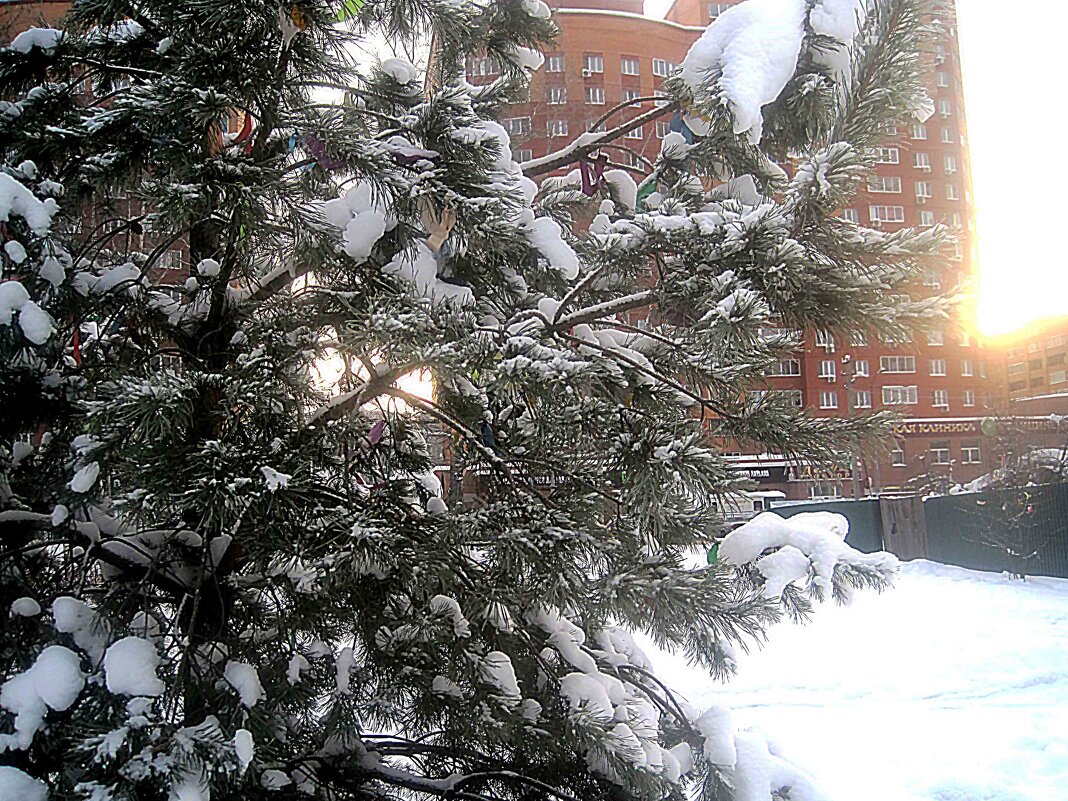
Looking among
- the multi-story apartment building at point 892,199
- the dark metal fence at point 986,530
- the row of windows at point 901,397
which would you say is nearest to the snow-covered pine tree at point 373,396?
the multi-story apartment building at point 892,199

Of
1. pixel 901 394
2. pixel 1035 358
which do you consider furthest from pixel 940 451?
pixel 1035 358

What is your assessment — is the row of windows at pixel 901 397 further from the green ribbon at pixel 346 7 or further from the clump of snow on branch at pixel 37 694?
the clump of snow on branch at pixel 37 694

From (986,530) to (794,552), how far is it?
44.6ft

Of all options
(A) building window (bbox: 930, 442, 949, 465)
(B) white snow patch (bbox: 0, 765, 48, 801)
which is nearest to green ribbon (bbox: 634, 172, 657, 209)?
(B) white snow patch (bbox: 0, 765, 48, 801)

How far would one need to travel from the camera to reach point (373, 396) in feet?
6.64

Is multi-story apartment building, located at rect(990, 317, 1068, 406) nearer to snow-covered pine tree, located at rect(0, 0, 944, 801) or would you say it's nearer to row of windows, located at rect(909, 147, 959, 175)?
row of windows, located at rect(909, 147, 959, 175)

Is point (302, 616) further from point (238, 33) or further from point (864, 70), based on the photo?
point (864, 70)

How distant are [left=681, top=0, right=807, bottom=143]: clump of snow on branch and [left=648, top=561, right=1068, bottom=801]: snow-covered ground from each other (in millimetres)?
2711

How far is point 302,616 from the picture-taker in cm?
185

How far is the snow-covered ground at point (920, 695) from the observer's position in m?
5.41

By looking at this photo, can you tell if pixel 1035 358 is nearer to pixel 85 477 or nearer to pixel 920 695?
pixel 920 695

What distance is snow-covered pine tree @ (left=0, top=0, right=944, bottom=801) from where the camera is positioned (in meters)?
1.46

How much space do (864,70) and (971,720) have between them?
6.62 metres

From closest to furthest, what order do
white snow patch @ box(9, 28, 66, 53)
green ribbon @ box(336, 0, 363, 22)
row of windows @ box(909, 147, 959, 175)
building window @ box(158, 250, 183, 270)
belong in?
green ribbon @ box(336, 0, 363, 22), white snow patch @ box(9, 28, 66, 53), building window @ box(158, 250, 183, 270), row of windows @ box(909, 147, 959, 175)
